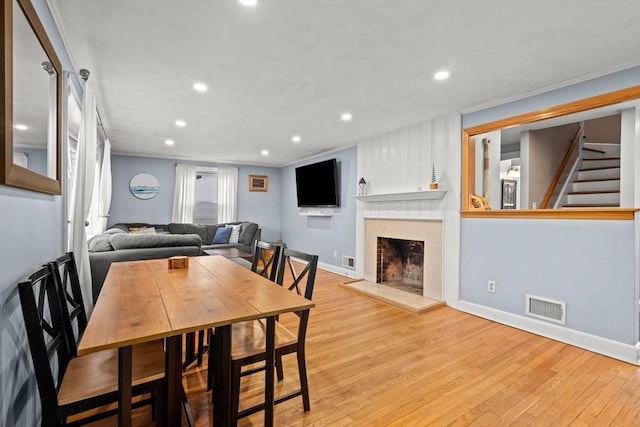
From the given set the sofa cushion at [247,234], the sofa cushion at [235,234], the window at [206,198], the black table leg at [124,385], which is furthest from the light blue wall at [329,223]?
the black table leg at [124,385]

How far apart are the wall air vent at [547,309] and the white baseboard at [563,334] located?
0.06 metres

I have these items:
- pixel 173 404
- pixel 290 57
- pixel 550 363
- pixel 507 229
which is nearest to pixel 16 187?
pixel 173 404

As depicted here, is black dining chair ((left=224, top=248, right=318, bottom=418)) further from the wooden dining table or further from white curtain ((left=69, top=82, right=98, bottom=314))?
white curtain ((left=69, top=82, right=98, bottom=314))

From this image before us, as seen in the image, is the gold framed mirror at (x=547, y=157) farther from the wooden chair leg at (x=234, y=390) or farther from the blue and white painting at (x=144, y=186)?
the blue and white painting at (x=144, y=186)

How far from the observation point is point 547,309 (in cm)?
279

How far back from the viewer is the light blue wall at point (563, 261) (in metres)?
2.38

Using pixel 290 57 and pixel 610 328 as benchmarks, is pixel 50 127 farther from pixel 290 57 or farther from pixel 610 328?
pixel 610 328

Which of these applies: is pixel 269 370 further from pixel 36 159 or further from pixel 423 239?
pixel 423 239

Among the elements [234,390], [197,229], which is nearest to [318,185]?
[197,229]

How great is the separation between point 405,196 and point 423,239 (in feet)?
2.06

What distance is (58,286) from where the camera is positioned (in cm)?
145

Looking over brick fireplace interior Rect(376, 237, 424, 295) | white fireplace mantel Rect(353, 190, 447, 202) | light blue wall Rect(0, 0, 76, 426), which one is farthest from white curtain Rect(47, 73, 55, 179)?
brick fireplace interior Rect(376, 237, 424, 295)

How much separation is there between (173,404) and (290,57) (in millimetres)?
2317

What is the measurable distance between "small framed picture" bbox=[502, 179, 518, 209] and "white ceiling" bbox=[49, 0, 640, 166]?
1223 mm
